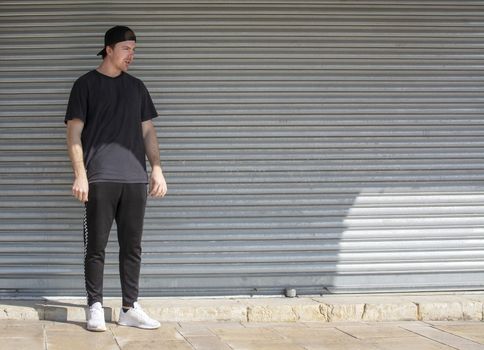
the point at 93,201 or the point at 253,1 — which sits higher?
the point at 253,1

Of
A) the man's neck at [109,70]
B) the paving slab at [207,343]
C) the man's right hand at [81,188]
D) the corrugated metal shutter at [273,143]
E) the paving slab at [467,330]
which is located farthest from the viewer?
the corrugated metal shutter at [273,143]

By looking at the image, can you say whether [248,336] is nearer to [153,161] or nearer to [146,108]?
[153,161]

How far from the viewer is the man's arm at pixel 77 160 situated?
5375mm

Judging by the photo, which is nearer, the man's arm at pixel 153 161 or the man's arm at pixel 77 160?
the man's arm at pixel 77 160

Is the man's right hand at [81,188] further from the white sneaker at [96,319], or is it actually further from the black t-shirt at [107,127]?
the white sneaker at [96,319]

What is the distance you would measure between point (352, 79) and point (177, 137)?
150 cm

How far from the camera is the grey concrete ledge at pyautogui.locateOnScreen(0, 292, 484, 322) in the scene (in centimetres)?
589

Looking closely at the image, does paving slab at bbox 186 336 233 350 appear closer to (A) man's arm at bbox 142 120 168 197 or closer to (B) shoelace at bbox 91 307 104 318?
(B) shoelace at bbox 91 307 104 318

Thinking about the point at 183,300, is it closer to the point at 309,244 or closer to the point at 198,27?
the point at 309,244

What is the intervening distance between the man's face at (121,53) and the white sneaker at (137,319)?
5.40ft

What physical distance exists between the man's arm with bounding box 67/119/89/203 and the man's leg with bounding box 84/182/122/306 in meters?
0.10

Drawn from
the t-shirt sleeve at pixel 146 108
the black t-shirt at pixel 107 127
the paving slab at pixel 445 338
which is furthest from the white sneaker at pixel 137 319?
the paving slab at pixel 445 338

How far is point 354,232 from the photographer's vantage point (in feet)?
21.8

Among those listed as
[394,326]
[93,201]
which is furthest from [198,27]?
[394,326]
